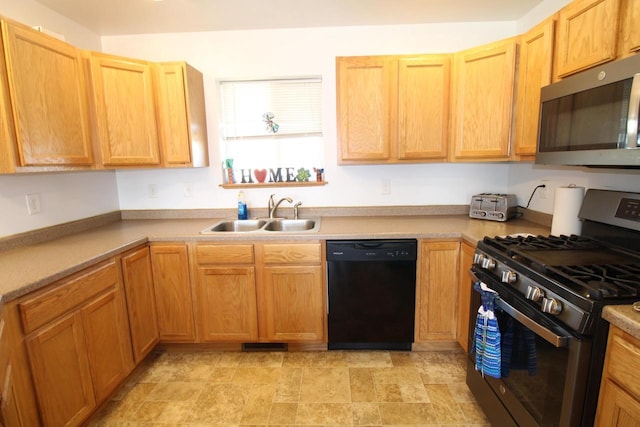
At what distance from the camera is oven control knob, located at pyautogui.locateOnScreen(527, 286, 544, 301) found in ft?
3.94

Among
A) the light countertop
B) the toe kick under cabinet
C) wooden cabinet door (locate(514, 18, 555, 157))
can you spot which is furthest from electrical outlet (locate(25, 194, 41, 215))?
wooden cabinet door (locate(514, 18, 555, 157))

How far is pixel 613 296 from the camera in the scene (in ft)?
3.34

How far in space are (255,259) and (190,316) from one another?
0.64 m

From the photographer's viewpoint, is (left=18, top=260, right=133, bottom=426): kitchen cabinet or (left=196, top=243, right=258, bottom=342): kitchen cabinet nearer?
(left=18, top=260, right=133, bottom=426): kitchen cabinet

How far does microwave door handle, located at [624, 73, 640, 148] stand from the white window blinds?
6.34ft

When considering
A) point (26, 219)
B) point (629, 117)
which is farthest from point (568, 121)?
point (26, 219)

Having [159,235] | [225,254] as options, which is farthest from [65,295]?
[225,254]

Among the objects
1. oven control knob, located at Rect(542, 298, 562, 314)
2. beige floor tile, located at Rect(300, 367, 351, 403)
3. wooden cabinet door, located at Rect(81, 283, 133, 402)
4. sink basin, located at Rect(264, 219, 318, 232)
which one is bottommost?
beige floor tile, located at Rect(300, 367, 351, 403)

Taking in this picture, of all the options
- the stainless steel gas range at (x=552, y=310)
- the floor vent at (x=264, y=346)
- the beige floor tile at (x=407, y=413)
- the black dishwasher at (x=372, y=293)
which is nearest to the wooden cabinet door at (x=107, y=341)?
the floor vent at (x=264, y=346)

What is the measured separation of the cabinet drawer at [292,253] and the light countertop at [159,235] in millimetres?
58

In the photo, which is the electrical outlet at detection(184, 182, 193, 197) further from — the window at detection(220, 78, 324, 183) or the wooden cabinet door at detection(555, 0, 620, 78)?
the wooden cabinet door at detection(555, 0, 620, 78)

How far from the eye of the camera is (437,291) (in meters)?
2.15

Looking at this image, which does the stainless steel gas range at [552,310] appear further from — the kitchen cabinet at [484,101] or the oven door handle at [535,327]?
the kitchen cabinet at [484,101]

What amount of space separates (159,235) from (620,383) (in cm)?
241
